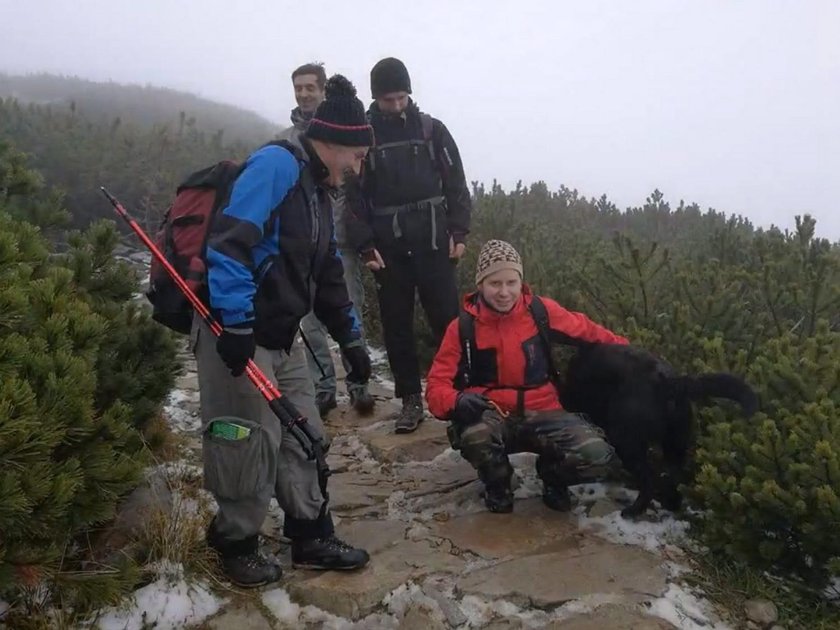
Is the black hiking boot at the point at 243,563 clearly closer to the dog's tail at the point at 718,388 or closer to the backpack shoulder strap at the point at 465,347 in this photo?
the backpack shoulder strap at the point at 465,347

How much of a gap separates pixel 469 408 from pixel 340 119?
5.26 ft

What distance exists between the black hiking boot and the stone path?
69 mm

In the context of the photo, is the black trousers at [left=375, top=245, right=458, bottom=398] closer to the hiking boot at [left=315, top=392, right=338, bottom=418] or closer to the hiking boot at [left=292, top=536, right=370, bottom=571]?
the hiking boot at [left=315, top=392, right=338, bottom=418]

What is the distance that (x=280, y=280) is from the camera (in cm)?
294

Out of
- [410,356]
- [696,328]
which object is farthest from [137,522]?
[696,328]

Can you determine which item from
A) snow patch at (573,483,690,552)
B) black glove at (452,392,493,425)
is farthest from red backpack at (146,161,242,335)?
snow patch at (573,483,690,552)

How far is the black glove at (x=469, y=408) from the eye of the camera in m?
3.63

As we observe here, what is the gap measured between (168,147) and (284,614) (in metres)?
12.3

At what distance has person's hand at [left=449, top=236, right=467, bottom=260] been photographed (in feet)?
15.7

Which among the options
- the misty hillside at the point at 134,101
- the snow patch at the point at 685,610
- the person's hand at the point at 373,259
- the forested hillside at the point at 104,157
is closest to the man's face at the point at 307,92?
the person's hand at the point at 373,259

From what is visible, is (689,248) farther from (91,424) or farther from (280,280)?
(91,424)

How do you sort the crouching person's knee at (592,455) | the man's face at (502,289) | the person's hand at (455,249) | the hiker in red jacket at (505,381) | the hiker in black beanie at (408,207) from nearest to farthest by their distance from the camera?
the crouching person's knee at (592,455) < the hiker in red jacket at (505,381) < the man's face at (502,289) < the hiker in black beanie at (408,207) < the person's hand at (455,249)

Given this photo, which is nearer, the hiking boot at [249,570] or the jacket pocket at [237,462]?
the jacket pocket at [237,462]

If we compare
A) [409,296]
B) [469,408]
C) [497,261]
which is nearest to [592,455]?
[469,408]
